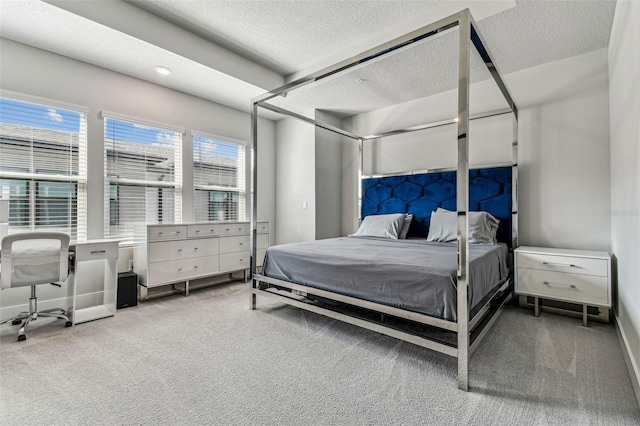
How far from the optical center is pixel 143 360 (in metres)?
2.09

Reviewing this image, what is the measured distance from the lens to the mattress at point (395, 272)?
191 cm

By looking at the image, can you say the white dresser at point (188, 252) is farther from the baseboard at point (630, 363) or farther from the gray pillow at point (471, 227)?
the baseboard at point (630, 363)

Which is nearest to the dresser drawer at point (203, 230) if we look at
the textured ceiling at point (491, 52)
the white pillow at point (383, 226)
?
the white pillow at point (383, 226)

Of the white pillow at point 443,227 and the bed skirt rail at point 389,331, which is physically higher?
the white pillow at point 443,227

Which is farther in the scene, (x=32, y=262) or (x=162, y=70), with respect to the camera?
(x=162, y=70)

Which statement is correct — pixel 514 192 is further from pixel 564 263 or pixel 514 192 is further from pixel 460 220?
pixel 460 220

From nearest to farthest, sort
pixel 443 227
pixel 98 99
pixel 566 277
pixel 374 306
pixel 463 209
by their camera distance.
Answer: pixel 463 209 → pixel 374 306 → pixel 566 277 → pixel 98 99 → pixel 443 227

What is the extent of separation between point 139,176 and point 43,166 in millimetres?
895

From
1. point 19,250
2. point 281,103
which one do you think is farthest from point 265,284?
point 281,103

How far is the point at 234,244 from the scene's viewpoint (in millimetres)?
4230

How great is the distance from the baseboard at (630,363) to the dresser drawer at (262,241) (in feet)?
12.9

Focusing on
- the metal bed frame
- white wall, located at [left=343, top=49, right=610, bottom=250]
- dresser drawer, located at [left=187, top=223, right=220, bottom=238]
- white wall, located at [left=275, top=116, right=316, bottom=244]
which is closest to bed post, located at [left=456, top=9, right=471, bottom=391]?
the metal bed frame

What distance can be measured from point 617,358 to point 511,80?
118 inches

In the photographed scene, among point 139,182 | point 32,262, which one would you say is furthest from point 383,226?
point 32,262
